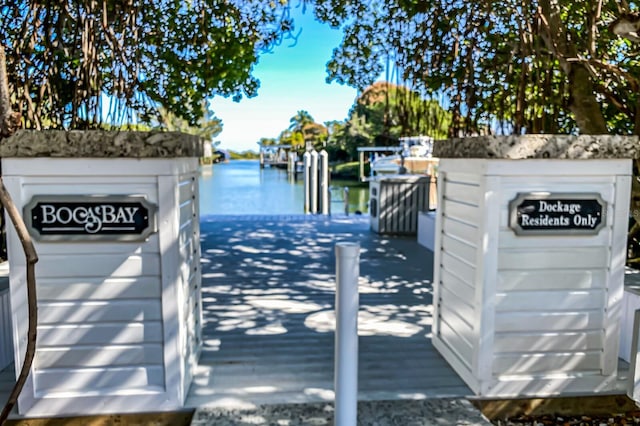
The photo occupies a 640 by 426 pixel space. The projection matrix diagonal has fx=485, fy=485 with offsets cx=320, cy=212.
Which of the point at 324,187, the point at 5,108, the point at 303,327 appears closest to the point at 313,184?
the point at 324,187

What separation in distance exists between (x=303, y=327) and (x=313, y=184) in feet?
33.1

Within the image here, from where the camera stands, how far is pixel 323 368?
280 centimetres

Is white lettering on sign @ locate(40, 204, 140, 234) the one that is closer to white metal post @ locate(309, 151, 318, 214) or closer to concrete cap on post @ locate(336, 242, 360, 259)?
concrete cap on post @ locate(336, 242, 360, 259)

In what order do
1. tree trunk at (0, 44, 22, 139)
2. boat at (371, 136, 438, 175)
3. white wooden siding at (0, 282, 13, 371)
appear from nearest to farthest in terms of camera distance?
tree trunk at (0, 44, 22, 139)
white wooden siding at (0, 282, 13, 371)
boat at (371, 136, 438, 175)

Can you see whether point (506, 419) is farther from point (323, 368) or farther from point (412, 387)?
point (323, 368)

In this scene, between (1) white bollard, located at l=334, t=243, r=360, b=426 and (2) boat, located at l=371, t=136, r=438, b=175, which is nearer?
(1) white bollard, located at l=334, t=243, r=360, b=426

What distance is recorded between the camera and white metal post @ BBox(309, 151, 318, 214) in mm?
13312

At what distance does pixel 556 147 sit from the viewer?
233cm

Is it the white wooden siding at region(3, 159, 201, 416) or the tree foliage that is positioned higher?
the tree foliage

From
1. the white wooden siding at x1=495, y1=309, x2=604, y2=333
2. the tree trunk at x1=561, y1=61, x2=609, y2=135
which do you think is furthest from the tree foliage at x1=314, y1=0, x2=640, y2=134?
the white wooden siding at x1=495, y1=309, x2=604, y2=333

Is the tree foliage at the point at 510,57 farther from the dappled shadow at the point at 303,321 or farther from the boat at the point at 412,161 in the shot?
the boat at the point at 412,161

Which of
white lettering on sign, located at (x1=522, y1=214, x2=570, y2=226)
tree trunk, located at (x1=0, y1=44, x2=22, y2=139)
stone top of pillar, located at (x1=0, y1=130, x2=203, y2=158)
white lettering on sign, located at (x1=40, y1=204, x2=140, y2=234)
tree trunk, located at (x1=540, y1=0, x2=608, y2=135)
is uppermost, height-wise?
tree trunk, located at (x1=540, y1=0, x2=608, y2=135)

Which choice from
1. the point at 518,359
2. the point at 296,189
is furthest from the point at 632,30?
the point at 296,189

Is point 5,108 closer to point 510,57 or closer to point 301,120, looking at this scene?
point 510,57
